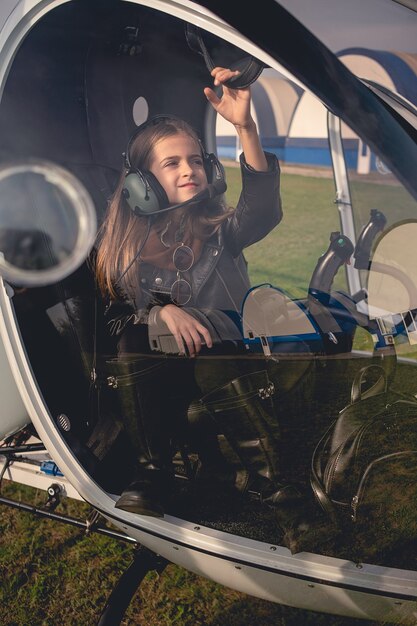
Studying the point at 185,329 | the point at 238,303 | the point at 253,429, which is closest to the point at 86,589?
the point at 253,429

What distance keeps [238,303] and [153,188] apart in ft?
1.22

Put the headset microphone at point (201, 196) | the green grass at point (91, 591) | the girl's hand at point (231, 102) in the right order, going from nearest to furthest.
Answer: the girl's hand at point (231, 102) < the headset microphone at point (201, 196) < the green grass at point (91, 591)

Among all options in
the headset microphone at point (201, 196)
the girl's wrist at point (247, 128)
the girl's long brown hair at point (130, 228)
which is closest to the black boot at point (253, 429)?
the girl's long brown hair at point (130, 228)

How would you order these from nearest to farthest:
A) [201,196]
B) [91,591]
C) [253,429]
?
1. [201,196]
2. [253,429]
3. [91,591]

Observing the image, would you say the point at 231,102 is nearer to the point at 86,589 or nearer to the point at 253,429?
the point at 253,429

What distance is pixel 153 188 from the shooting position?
1924 millimetres

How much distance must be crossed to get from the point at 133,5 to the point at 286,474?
1306mm

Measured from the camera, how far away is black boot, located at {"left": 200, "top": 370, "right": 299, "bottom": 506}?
6.50 ft

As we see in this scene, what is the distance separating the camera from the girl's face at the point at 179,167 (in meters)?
1.91

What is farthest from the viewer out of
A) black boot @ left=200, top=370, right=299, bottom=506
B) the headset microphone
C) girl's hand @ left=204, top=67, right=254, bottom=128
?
black boot @ left=200, top=370, right=299, bottom=506

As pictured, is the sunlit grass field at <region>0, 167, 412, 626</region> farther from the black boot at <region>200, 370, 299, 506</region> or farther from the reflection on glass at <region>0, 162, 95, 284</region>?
the reflection on glass at <region>0, 162, 95, 284</region>

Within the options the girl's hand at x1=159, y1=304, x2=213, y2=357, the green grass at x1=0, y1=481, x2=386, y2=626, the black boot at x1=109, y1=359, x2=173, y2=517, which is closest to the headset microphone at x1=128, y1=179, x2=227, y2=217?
the girl's hand at x1=159, y1=304, x2=213, y2=357

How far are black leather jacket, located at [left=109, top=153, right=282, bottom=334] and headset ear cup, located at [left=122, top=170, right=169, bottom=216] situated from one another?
0.15 m

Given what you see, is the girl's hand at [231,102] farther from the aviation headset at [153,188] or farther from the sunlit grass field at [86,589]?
the sunlit grass field at [86,589]
